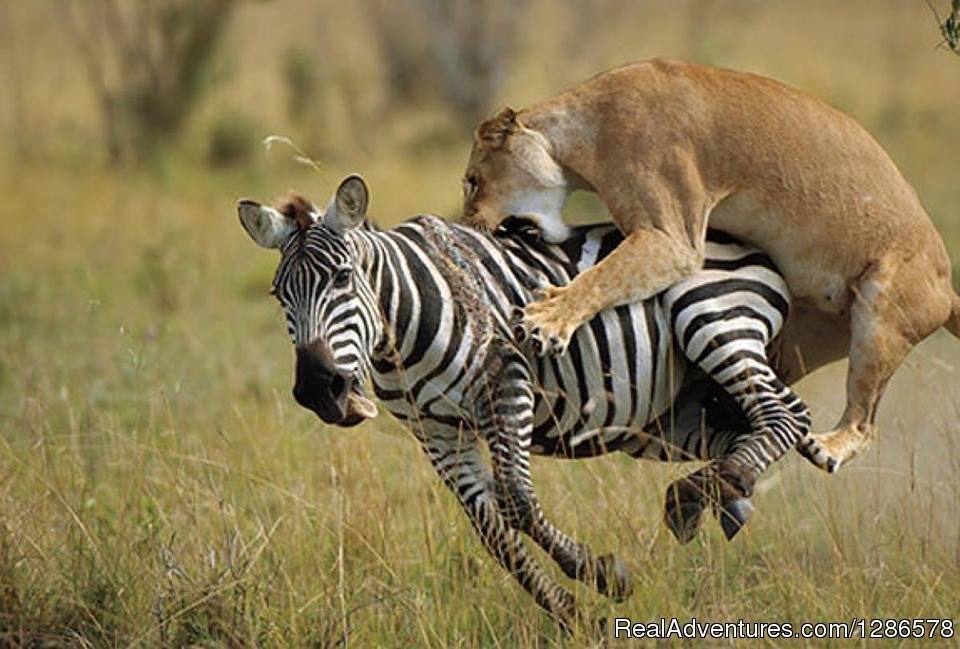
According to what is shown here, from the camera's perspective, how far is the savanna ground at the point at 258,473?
4945 millimetres

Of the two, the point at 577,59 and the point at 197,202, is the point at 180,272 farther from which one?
the point at 577,59

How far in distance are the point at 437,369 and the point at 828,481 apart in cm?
159

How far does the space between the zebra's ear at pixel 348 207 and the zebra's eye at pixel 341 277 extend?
5.4 inches

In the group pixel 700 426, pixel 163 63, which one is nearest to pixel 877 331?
pixel 700 426

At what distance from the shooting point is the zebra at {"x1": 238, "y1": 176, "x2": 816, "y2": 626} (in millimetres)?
4605

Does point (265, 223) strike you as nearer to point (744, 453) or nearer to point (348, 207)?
point (348, 207)

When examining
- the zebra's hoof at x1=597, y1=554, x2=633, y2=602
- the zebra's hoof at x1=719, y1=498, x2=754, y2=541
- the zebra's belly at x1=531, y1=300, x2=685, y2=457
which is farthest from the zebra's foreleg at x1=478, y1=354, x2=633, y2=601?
the zebra's hoof at x1=719, y1=498, x2=754, y2=541

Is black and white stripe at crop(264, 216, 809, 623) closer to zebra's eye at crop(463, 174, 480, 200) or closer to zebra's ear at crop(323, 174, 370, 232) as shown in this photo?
zebra's ear at crop(323, 174, 370, 232)

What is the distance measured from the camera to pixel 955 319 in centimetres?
546

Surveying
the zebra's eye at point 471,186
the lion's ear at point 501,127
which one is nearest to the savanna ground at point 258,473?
the zebra's eye at point 471,186

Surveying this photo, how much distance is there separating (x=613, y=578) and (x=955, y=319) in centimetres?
153

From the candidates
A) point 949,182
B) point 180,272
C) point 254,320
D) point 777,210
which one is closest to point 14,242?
point 180,272

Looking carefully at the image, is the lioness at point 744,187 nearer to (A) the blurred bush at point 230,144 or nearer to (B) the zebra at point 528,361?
(B) the zebra at point 528,361

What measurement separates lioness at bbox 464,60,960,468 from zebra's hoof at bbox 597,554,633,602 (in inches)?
29.9
